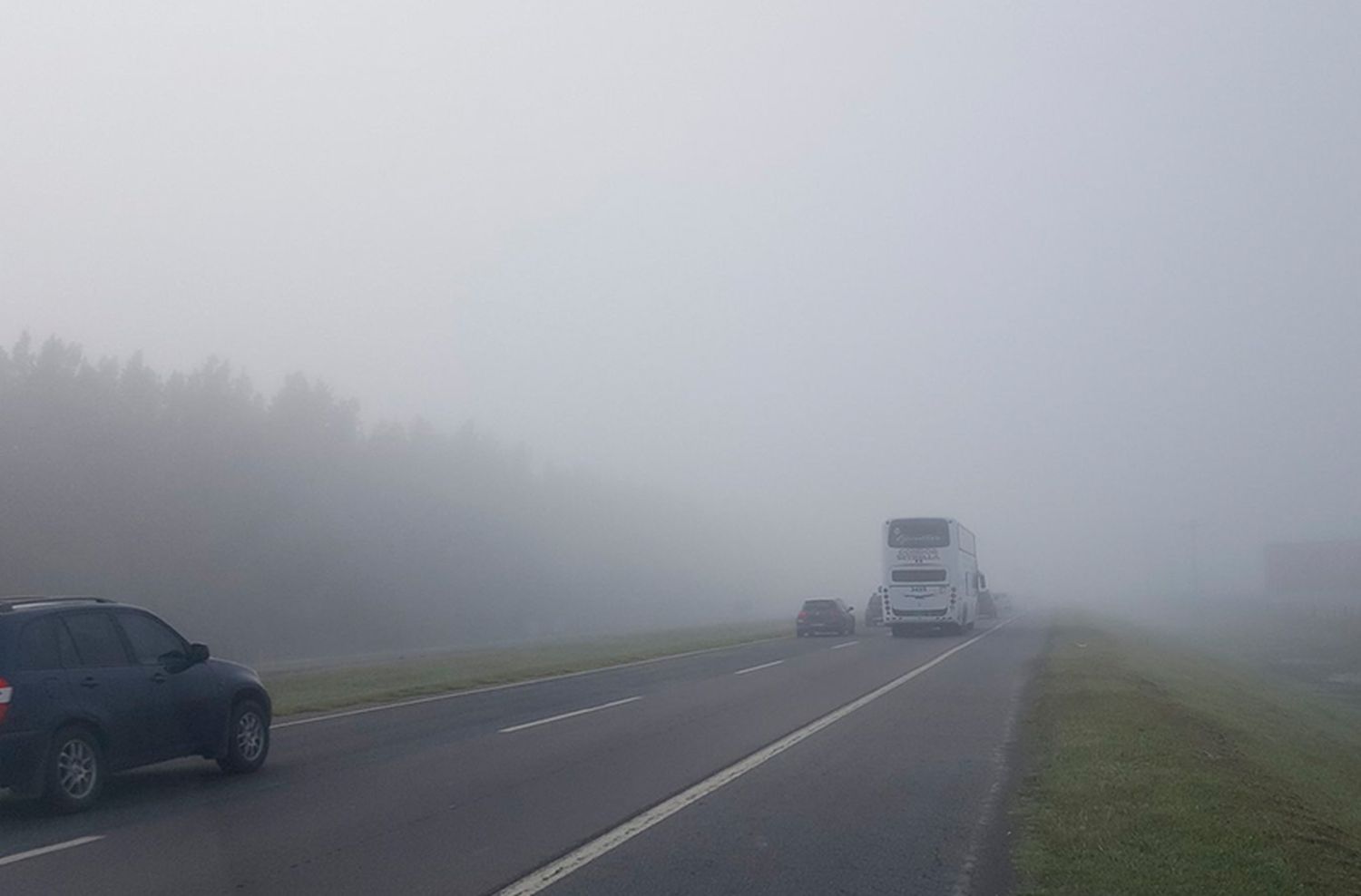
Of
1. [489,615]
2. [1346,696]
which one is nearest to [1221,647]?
[1346,696]

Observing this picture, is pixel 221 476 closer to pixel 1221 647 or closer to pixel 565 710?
pixel 565 710

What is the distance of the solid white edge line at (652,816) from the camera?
8062mm

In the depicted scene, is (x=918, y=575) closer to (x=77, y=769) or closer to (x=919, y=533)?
(x=919, y=533)

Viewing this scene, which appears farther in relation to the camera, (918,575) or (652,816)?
(918,575)

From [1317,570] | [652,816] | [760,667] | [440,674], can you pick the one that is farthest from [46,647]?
[1317,570]

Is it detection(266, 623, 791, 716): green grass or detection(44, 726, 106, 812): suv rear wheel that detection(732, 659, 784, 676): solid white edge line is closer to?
detection(266, 623, 791, 716): green grass

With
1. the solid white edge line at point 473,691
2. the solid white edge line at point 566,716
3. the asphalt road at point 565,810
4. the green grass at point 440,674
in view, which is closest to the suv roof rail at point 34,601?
the asphalt road at point 565,810

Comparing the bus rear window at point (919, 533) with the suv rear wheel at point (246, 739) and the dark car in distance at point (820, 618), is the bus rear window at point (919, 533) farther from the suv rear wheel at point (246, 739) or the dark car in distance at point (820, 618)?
the suv rear wheel at point (246, 739)

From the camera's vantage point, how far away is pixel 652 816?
1041 centimetres

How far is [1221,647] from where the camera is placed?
62.7 metres

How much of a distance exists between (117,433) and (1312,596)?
325 feet

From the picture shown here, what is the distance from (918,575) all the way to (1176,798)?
3478 centimetres

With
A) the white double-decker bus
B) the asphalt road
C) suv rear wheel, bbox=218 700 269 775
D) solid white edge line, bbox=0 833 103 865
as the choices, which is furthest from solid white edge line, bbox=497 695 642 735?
the white double-decker bus

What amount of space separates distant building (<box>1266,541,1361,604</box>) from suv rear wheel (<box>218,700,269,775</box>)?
108251mm
